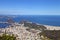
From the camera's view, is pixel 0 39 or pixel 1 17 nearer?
pixel 0 39

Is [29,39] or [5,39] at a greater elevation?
[5,39]

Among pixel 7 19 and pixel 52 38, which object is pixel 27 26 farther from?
pixel 52 38

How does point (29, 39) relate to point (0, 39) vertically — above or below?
below

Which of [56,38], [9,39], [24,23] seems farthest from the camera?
[24,23]

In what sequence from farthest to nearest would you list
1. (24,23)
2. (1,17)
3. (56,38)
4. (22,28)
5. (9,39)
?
(1,17) < (24,23) < (22,28) < (56,38) < (9,39)

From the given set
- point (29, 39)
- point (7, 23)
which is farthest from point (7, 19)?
point (29, 39)

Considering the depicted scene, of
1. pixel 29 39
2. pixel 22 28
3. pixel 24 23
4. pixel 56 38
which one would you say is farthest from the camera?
pixel 24 23

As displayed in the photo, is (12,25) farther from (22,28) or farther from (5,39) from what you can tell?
(5,39)

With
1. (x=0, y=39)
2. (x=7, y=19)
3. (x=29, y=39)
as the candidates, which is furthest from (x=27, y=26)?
(x=0, y=39)

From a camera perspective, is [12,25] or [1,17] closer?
[12,25]
